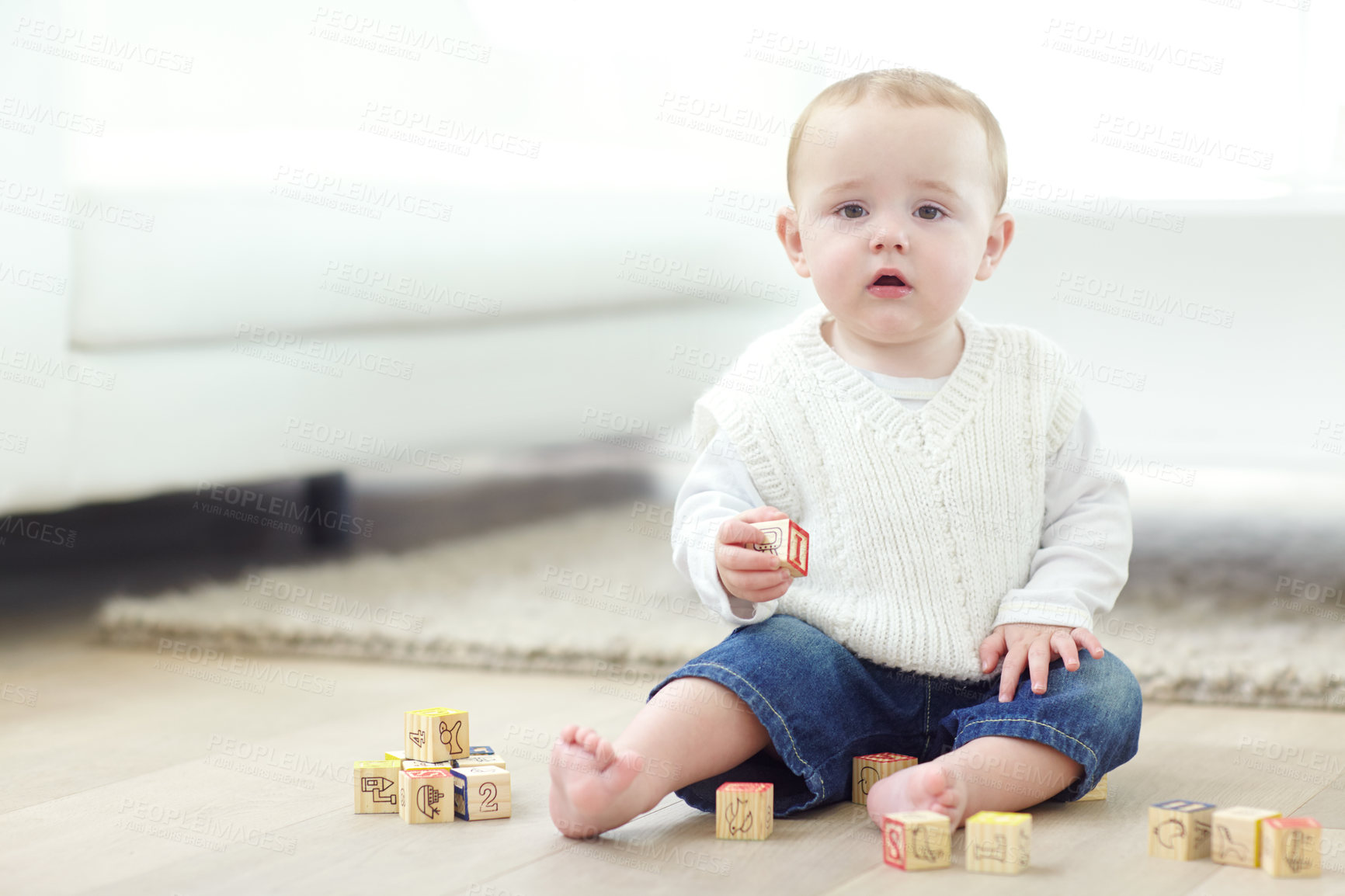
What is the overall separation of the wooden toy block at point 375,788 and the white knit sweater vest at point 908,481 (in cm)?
32

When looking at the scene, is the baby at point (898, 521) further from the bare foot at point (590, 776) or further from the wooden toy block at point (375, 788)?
the wooden toy block at point (375, 788)

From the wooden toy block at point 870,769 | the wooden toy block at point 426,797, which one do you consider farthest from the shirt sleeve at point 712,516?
the wooden toy block at point 426,797

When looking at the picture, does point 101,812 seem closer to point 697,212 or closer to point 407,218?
point 407,218

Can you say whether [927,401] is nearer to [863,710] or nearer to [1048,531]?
[1048,531]

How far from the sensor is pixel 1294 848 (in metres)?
0.81

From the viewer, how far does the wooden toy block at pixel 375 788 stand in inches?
38.7

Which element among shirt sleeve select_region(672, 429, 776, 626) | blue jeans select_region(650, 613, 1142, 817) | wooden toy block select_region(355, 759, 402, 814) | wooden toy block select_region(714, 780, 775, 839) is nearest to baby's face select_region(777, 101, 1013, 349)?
shirt sleeve select_region(672, 429, 776, 626)

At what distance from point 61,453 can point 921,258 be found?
104 cm

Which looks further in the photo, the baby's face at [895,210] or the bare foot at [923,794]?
the baby's face at [895,210]

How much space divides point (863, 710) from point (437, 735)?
0.32 meters

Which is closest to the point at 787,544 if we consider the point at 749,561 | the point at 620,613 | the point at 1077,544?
the point at 749,561

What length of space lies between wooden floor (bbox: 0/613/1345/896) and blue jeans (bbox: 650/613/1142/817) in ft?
0.11

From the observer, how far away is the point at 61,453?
1.54m

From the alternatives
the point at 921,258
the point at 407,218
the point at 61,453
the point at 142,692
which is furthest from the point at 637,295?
the point at 921,258
